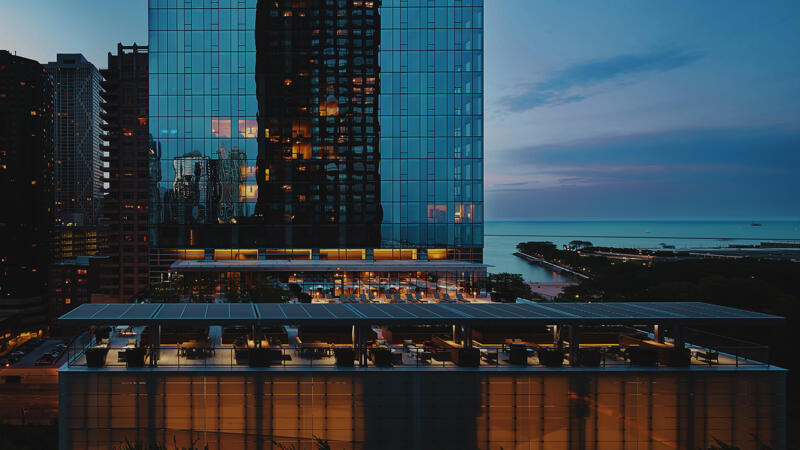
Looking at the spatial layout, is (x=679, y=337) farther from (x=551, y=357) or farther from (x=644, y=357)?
(x=551, y=357)

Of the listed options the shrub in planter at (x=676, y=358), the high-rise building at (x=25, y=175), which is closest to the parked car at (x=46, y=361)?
the shrub in planter at (x=676, y=358)

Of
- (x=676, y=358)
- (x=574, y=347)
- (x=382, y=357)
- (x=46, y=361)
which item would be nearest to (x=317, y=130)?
(x=382, y=357)

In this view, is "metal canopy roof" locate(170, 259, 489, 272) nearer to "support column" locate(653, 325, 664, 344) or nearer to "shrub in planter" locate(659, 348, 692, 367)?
"support column" locate(653, 325, 664, 344)

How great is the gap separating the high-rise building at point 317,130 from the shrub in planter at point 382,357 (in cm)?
3113

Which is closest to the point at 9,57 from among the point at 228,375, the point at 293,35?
the point at 293,35

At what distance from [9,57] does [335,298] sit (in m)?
179

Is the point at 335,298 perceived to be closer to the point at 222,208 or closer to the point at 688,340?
the point at 222,208

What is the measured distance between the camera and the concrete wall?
14.3 meters

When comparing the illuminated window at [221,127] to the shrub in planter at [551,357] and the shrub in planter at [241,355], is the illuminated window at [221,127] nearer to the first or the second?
the shrub in planter at [241,355]

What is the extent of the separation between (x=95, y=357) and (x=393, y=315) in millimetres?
9759

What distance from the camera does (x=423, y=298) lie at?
3941cm

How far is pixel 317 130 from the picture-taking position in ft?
159

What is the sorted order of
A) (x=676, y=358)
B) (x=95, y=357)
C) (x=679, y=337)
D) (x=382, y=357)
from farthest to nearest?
(x=679, y=337), (x=676, y=358), (x=382, y=357), (x=95, y=357)

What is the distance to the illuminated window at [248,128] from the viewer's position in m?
46.8
